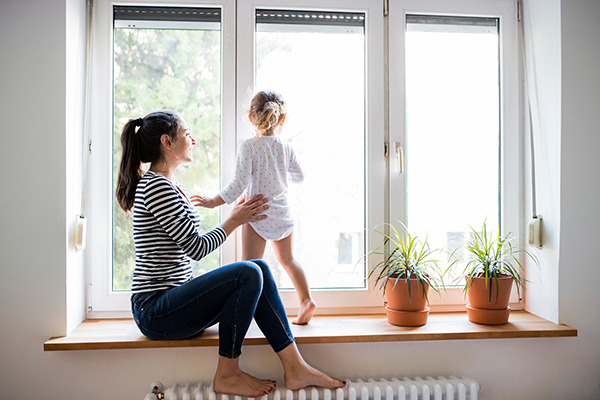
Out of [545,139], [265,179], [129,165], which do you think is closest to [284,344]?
[265,179]

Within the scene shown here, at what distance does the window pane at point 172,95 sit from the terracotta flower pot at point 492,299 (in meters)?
1.11

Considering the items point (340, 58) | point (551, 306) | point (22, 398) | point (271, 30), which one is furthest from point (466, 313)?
point (22, 398)

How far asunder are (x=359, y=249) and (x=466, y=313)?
56 centimetres

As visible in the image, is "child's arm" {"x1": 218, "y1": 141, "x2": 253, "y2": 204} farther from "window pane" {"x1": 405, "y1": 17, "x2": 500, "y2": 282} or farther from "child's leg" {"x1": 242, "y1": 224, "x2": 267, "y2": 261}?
"window pane" {"x1": 405, "y1": 17, "x2": 500, "y2": 282}

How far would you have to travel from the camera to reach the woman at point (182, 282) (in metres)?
1.42

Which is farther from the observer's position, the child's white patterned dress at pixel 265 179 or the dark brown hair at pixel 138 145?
the child's white patterned dress at pixel 265 179

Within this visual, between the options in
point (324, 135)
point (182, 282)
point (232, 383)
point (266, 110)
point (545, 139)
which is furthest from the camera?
point (324, 135)

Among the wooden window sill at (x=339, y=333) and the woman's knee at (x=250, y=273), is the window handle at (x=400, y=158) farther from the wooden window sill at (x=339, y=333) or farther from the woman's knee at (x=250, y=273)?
the woman's knee at (x=250, y=273)

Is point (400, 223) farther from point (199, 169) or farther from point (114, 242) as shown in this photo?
point (114, 242)

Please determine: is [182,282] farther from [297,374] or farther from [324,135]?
[324,135]

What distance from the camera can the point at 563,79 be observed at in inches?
67.1

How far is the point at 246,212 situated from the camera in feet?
5.31

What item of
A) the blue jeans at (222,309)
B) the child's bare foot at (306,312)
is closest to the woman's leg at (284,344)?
the blue jeans at (222,309)

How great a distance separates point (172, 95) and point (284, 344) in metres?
1.15
